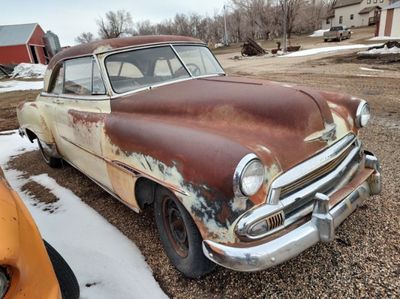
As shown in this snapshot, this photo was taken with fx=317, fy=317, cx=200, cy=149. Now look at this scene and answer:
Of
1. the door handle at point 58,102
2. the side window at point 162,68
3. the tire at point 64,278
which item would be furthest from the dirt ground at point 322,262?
the side window at point 162,68

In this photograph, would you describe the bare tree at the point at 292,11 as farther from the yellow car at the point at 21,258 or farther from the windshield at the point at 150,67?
the yellow car at the point at 21,258

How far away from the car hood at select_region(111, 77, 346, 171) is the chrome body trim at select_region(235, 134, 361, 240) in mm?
66

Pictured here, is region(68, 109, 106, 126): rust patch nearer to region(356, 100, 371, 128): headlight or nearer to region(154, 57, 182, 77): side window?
region(154, 57, 182, 77): side window

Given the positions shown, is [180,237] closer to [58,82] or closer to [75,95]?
[75,95]

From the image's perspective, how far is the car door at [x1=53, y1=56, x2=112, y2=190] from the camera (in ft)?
10.2

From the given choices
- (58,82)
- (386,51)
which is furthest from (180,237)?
(386,51)

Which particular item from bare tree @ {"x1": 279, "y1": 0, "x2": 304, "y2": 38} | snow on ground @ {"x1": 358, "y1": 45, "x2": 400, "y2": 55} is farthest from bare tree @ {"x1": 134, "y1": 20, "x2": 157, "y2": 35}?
snow on ground @ {"x1": 358, "y1": 45, "x2": 400, "y2": 55}

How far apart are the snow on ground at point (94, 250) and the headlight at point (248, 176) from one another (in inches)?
41.9

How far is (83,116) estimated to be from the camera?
131 inches

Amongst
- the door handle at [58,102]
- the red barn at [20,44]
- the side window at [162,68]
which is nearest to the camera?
the side window at [162,68]

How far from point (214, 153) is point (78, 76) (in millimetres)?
2532

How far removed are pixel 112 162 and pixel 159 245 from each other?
0.86m

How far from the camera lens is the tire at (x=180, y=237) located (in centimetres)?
222

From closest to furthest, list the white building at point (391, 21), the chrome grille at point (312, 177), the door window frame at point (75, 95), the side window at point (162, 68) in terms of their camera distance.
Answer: the chrome grille at point (312, 177), the door window frame at point (75, 95), the side window at point (162, 68), the white building at point (391, 21)
